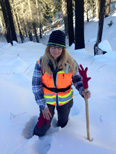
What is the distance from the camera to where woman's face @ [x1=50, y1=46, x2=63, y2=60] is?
1.70m

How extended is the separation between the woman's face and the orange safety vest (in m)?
0.22

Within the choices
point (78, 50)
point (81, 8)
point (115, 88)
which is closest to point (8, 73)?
point (115, 88)

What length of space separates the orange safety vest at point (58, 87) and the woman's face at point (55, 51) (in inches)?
8.6

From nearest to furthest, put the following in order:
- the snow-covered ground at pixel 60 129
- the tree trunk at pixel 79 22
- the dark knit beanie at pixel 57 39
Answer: the dark knit beanie at pixel 57 39, the snow-covered ground at pixel 60 129, the tree trunk at pixel 79 22

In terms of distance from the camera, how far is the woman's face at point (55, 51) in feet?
5.58

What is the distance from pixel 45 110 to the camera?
1.86 metres

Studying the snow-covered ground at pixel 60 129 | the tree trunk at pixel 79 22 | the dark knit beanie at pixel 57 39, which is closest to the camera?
the dark knit beanie at pixel 57 39

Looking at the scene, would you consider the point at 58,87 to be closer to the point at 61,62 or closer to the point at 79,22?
the point at 61,62

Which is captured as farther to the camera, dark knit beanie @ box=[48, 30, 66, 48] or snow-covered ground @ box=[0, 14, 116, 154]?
snow-covered ground @ box=[0, 14, 116, 154]

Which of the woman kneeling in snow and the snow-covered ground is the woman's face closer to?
the woman kneeling in snow

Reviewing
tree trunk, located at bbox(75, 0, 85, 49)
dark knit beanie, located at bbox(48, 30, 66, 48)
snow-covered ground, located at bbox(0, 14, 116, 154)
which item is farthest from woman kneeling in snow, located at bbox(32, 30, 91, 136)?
tree trunk, located at bbox(75, 0, 85, 49)

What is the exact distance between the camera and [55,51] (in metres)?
1.71

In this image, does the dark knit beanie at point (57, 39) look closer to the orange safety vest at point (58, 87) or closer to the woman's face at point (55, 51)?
the woman's face at point (55, 51)

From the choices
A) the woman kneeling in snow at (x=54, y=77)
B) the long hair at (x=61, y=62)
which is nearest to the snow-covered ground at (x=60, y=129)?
the woman kneeling in snow at (x=54, y=77)
